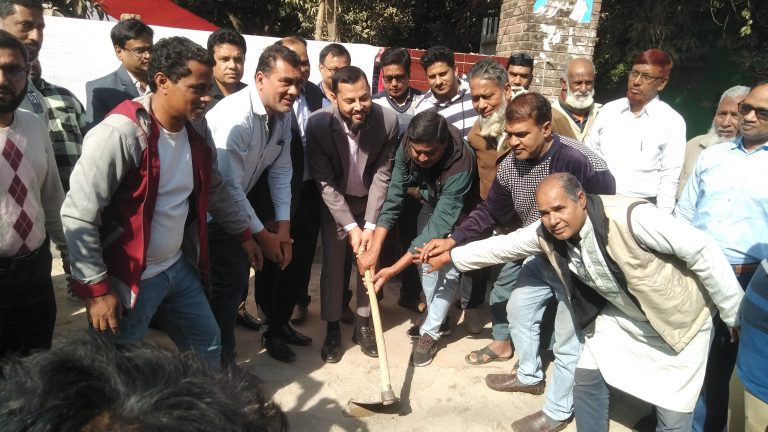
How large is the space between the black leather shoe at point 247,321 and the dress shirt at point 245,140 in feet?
3.61

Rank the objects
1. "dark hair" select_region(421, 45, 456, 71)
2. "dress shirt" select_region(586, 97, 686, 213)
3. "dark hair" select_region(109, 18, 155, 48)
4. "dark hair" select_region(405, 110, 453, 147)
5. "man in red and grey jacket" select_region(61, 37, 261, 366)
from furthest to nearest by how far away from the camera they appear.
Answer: "dark hair" select_region(421, 45, 456, 71)
"dress shirt" select_region(586, 97, 686, 213)
"dark hair" select_region(109, 18, 155, 48)
"dark hair" select_region(405, 110, 453, 147)
"man in red and grey jacket" select_region(61, 37, 261, 366)

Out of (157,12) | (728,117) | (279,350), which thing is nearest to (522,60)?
(728,117)

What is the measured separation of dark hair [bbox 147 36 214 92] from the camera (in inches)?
80.7

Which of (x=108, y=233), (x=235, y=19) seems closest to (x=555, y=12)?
(x=108, y=233)

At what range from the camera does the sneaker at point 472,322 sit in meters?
3.94

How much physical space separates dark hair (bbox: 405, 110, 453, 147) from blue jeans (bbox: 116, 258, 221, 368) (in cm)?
139

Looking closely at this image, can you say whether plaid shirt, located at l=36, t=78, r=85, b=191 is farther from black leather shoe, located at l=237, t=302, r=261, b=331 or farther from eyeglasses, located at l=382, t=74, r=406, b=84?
eyeglasses, located at l=382, t=74, r=406, b=84

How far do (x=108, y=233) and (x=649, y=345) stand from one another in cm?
221

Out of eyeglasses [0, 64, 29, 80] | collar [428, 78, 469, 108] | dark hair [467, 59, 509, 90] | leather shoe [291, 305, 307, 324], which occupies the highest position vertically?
dark hair [467, 59, 509, 90]

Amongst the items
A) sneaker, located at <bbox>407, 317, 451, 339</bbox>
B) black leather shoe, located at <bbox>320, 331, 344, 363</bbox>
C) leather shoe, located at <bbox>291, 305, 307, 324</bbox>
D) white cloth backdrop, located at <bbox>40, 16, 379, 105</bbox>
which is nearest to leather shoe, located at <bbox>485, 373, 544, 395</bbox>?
sneaker, located at <bbox>407, 317, 451, 339</bbox>

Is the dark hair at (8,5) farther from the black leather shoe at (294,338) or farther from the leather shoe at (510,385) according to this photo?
the leather shoe at (510,385)

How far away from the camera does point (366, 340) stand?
3539mm

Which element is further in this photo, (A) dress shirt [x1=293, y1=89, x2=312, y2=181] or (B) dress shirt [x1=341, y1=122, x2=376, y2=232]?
(A) dress shirt [x1=293, y1=89, x2=312, y2=181]

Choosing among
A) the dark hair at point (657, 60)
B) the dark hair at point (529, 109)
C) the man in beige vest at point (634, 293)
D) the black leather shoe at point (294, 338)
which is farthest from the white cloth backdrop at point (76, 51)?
the man in beige vest at point (634, 293)
